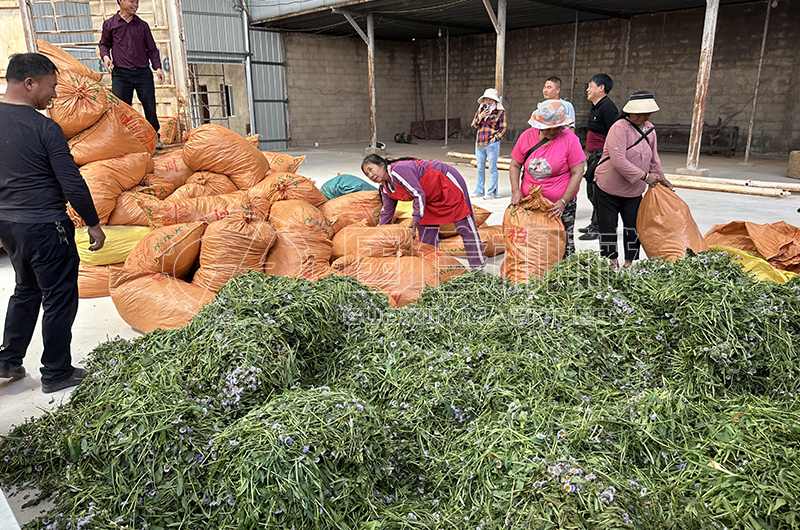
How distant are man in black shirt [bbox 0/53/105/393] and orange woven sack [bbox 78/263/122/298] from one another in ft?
3.43

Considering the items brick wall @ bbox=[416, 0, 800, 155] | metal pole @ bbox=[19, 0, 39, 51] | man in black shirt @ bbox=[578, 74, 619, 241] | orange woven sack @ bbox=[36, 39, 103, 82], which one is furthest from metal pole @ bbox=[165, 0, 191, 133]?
brick wall @ bbox=[416, 0, 800, 155]

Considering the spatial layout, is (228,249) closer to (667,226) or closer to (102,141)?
(102,141)

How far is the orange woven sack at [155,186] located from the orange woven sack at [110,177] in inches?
1.9

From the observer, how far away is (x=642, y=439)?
1.44m

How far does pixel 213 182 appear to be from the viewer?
4.20m

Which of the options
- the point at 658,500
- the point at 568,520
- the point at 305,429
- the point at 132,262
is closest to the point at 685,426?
the point at 658,500

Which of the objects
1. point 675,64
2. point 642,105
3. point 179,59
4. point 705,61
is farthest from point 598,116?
point 675,64

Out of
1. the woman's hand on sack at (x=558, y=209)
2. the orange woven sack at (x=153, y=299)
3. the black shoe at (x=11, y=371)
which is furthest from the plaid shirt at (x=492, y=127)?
the black shoe at (x=11, y=371)

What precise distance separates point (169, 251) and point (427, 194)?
66.4 inches

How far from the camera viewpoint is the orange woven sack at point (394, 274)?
3.01m

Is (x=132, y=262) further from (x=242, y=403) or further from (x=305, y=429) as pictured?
(x=305, y=429)

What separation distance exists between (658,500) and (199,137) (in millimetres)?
4098

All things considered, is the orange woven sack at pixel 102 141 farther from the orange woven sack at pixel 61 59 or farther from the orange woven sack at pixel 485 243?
the orange woven sack at pixel 485 243

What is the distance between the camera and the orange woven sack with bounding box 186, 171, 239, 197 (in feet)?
13.6
